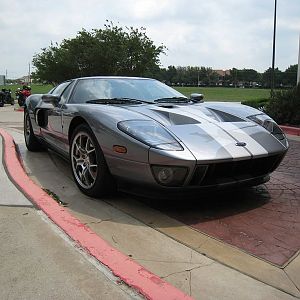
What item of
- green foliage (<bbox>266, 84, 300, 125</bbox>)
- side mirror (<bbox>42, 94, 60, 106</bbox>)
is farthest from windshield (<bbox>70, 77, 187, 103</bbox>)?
green foliage (<bbox>266, 84, 300, 125</bbox>)

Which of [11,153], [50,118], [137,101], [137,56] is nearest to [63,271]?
[137,101]

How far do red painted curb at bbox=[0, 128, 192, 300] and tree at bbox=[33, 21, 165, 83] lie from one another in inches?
852

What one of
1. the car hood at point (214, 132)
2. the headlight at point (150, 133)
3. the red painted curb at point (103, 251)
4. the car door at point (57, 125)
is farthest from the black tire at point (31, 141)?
the headlight at point (150, 133)

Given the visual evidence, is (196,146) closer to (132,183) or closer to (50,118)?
(132,183)

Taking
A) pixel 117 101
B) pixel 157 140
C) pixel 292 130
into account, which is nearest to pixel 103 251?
pixel 157 140

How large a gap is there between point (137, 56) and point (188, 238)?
2344 cm

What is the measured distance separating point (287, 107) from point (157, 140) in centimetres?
763

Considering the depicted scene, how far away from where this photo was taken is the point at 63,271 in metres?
2.71

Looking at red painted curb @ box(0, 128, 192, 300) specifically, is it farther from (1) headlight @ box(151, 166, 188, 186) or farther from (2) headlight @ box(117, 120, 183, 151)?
(2) headlight @ box(117, 120, 183, 151)

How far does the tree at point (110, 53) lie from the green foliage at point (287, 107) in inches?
627

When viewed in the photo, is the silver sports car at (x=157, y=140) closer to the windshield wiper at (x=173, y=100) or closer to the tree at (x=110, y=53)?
the windshield wiper at (x=173, y=100)

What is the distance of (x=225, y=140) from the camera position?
3.77 m

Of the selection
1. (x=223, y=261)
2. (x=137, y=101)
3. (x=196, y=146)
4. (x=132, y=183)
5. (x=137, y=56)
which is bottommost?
(x=223, y=261)

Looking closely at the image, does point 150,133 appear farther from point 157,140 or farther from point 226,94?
point 226,94
